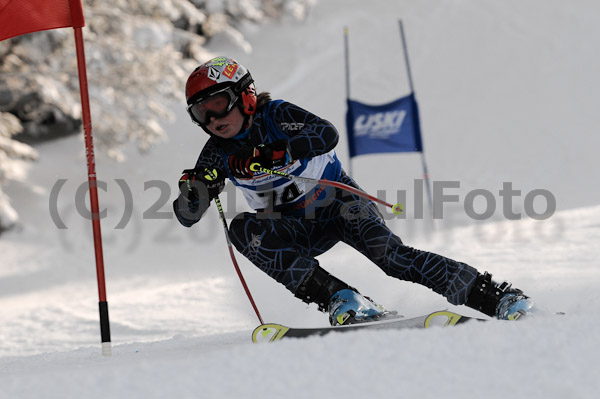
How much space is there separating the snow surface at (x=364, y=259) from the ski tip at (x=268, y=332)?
1.20 feet

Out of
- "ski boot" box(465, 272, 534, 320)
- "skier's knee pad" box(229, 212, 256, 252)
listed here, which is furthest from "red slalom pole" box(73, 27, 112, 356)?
"ski boot" box(465, 272, 534, 320)

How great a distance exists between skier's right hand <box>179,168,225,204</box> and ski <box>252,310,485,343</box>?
0.83 meters

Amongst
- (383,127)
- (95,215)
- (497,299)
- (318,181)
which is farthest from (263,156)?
(383,127)

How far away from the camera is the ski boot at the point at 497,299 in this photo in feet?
10.0

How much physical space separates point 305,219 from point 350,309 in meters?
0.62

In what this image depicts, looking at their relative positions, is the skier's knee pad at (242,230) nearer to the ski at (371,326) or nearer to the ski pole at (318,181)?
the ski pole at (318,181)

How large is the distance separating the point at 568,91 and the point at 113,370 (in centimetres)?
1402

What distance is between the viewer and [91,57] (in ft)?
35.1

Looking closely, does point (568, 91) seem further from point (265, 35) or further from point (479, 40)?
point (265, 35)

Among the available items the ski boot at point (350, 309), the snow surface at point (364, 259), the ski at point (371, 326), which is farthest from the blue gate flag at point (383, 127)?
the ski at point (371, 326)

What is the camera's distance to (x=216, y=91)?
3383mm

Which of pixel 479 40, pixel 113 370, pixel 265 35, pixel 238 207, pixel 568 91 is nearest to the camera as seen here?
pixel 113 370

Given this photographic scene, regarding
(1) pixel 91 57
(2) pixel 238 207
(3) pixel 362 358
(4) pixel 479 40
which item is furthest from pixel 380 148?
(4) pixel 479 40

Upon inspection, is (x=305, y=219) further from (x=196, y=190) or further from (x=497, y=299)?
(x=497, y=299)
